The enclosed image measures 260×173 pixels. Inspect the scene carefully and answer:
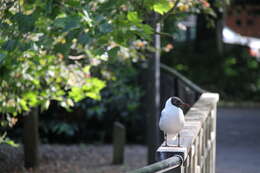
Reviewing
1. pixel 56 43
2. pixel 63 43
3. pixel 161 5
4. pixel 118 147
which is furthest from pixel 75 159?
pixel 161 5

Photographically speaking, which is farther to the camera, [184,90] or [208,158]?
[184,90]

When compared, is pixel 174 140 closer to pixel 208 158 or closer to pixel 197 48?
pixel 208 158

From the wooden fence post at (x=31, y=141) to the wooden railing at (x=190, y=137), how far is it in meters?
2.43

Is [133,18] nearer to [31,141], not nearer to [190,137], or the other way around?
[190,137]

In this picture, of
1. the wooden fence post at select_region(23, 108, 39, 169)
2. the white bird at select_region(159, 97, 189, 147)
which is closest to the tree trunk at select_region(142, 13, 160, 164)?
the wooden fence post at select_region(23, 108, 39, 169)

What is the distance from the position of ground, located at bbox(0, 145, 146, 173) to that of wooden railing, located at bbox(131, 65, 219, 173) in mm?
1438

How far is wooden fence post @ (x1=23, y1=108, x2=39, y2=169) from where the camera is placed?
11.1 metres

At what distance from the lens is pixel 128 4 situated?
23.2 ft

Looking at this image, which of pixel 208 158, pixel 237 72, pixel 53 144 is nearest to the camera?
pixel 208 158

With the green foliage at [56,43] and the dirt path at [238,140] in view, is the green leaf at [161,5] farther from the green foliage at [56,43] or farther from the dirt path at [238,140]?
the dirt path at [238,140]

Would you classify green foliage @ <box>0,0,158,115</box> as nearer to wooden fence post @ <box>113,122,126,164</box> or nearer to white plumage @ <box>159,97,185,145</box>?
white plumage @ <box>159,97,185,145</box>

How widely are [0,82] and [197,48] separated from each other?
15389mm

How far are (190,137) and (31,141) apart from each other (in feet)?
19.8

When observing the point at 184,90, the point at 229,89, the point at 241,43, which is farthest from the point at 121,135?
the point at 241,43
